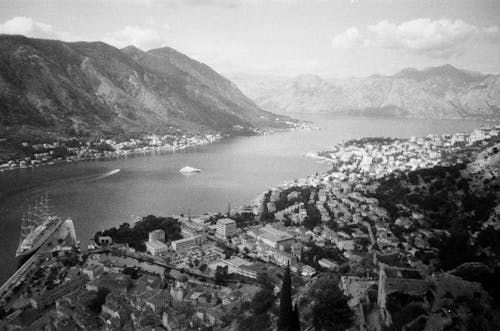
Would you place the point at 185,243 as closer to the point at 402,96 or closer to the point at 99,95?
the point at 99,95

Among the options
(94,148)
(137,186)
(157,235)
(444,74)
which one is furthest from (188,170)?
(444,74)

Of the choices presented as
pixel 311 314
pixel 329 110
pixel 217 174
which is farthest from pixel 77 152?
pixel 329 110

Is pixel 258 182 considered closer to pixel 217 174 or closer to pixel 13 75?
pixel 217 174

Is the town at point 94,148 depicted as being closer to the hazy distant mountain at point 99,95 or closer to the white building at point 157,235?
the hazy distant mountain at point 99,95

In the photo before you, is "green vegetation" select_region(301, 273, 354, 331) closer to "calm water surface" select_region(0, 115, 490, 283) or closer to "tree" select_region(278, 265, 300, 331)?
"tree" select_region(278, 265, 300, 331)

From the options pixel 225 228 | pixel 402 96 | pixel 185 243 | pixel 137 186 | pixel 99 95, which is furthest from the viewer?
pixel 402 96

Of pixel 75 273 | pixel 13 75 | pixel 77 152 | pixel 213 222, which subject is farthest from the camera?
pixel 13 75
